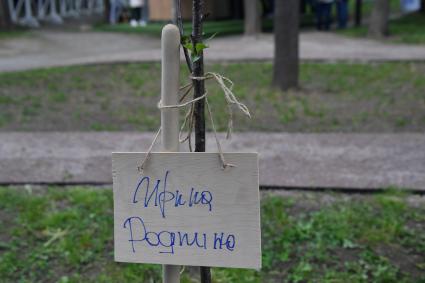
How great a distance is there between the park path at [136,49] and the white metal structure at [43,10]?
1939 millimetres

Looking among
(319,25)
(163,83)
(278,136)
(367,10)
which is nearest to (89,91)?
(278,136)

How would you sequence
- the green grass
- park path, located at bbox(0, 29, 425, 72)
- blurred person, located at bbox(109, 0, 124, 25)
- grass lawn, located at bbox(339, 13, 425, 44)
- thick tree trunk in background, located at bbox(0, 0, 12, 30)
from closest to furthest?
park path, located at bbox(0, 29, 425, 72)
grass lawn, located at bbox(339, 13, 425, 44)
thick tree trunk in background, located at bbox(0, 0, 12, 30)
the green grass
blurred person, located at bbox(109, 0, 124, 25)

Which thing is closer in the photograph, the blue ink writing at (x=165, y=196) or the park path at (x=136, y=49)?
the blue ink writing at (x=165, y=196)

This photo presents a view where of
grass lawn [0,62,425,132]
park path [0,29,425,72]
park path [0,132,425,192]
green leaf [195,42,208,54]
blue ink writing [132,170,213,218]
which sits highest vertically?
green leaf [195,42,208,54]

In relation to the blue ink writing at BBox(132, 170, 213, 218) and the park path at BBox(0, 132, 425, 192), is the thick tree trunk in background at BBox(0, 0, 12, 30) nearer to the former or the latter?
the park path at BBox(0, 132, 425, 192)

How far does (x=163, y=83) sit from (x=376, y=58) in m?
11.1

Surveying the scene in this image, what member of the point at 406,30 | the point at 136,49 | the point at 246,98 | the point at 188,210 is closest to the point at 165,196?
the point at 188,210

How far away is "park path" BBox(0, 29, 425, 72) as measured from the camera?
13.3 m

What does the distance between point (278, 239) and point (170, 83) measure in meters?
2.05

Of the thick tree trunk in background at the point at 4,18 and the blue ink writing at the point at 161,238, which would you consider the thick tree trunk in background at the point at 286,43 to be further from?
the thick tree trunk in background at the point at 4,18

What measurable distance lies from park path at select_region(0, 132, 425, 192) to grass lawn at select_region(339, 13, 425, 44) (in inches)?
432

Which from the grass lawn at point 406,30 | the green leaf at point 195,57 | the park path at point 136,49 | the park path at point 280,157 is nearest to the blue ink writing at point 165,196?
the green leaf at point 195,57

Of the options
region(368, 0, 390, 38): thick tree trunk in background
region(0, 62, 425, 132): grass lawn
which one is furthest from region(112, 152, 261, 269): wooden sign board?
region(368, 0, 390, 38): thick tree trunk in background

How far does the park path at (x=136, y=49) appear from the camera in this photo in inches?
523
